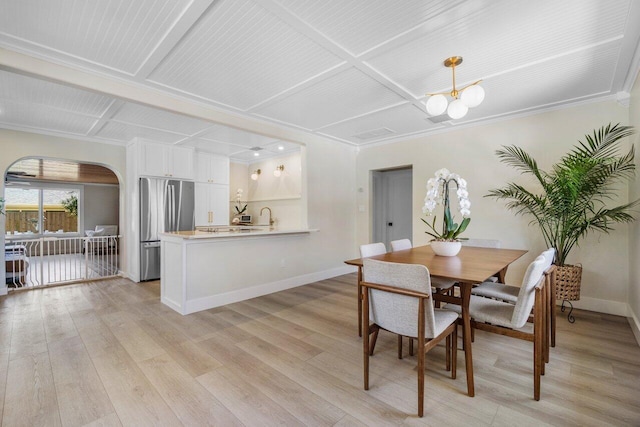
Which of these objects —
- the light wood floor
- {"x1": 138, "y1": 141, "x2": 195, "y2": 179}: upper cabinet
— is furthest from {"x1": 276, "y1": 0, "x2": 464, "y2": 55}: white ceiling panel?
{"x1": 138, "y1": 141, "x2": 195, "y2": 179}: upper cabinet

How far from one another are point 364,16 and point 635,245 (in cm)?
340

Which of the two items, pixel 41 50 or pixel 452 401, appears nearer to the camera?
pixel 452 401

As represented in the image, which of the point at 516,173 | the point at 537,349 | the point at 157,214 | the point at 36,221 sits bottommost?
the point at 537,349

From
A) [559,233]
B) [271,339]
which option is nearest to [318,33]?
[271,339]

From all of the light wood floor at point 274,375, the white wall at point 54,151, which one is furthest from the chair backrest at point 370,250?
the white wall at point 54,151

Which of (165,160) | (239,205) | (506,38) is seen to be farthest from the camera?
(239,205)

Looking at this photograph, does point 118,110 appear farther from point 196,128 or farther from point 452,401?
point 452,401

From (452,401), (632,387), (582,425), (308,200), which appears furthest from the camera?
(308,200)

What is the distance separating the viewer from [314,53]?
90.8 inches

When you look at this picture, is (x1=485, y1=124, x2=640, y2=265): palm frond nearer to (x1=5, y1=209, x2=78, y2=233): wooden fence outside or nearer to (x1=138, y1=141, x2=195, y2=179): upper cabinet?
(x1=138, y1=141, x2=195, y2=179): upper cabinet

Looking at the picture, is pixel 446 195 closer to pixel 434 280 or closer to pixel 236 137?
pixel 434 280

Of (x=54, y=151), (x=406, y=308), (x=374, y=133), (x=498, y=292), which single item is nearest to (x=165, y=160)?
(x=54, y=151)

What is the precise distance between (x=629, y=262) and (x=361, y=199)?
3663 mm

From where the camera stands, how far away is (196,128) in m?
4.23
